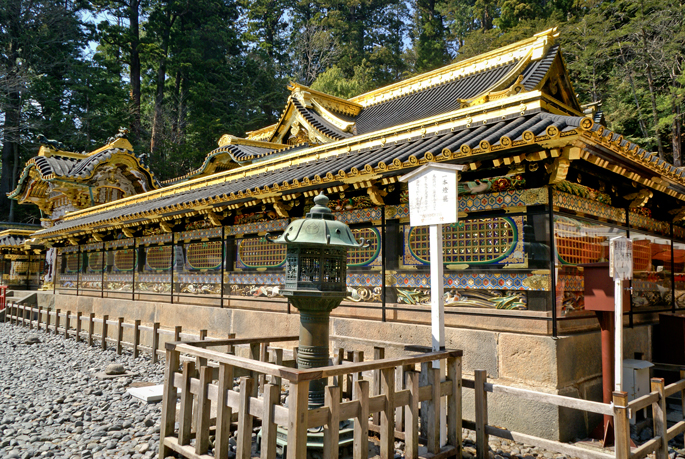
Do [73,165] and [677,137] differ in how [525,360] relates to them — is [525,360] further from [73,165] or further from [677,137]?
[677,137]

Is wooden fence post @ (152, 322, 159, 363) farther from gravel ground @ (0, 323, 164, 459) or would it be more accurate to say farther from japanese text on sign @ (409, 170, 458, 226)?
japanese text on sign @ (409, 170, 458, 226)

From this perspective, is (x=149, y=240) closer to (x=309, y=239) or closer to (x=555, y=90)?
(x=309, y=239)

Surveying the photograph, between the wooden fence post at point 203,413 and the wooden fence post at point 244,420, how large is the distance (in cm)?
60

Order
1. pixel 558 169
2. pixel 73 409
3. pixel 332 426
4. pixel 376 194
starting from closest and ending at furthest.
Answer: pixel 332 426 < pixel 558 169 < pixel 73 409 < pixel 376 194

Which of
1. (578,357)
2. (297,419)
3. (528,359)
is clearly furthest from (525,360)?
(297,419)

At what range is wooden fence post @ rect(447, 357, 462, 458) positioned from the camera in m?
4.77

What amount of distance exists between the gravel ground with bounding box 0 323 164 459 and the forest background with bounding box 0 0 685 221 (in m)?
23.2

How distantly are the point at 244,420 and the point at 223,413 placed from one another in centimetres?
32

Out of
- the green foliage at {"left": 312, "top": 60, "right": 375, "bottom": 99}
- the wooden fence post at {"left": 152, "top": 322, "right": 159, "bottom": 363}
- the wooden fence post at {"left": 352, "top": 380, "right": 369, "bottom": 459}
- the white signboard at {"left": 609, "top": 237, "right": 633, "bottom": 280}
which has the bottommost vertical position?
the wooden fence post at {"left": 152, "top": 322, "right": 159, "bottom": 363}

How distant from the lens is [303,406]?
3.69 meters

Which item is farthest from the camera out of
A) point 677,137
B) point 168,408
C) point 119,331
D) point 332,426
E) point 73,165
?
point 677,137

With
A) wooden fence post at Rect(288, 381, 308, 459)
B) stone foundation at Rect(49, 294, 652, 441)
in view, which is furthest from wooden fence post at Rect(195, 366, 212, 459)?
stone foundation at Rect(49, 294, 652, 441)

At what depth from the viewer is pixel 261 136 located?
2478 centimetres

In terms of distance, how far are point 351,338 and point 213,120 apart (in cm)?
2991
